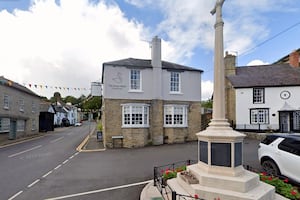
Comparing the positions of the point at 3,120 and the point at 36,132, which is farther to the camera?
the point at 36,132

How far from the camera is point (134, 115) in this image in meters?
18.8

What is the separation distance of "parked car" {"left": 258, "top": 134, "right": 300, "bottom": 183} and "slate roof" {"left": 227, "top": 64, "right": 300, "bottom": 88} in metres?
17.8

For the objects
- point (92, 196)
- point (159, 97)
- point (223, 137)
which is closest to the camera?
point (223, 137)

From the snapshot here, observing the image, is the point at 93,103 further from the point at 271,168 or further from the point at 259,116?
the point at 271,168

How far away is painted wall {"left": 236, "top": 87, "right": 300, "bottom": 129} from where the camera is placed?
78.2 feet

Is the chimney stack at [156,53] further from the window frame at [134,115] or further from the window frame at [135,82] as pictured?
the window frame at [134,115]

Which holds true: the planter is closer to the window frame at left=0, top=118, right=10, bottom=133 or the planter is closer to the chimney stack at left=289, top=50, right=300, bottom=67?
the window frame at left=0, top=118, right=10, bottom=133

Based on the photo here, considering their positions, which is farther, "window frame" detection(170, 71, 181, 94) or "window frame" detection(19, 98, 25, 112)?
"window frame" detection(19, 98, 25, 112)

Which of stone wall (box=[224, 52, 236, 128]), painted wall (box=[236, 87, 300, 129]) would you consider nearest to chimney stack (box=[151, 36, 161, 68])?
painted wall (box=[236, 87, 300, 129])

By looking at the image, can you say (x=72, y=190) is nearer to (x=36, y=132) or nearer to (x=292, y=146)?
(x=292, y=146)

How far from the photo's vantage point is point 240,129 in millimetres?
24797

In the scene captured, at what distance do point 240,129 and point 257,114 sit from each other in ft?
8.62

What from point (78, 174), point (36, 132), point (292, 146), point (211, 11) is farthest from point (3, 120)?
point (292, 146)

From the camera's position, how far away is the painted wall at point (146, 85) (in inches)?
729
